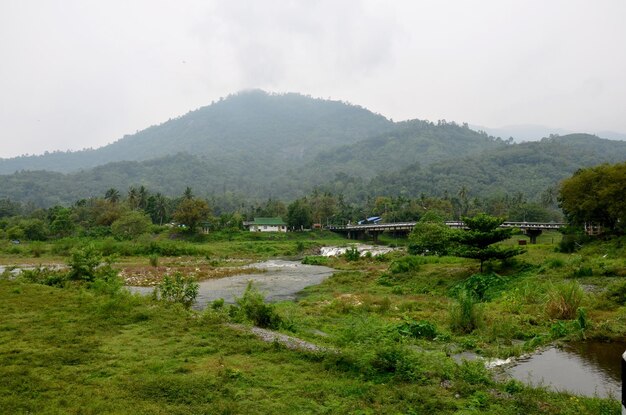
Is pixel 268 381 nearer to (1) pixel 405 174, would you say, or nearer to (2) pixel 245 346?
(2) pixel 245 346

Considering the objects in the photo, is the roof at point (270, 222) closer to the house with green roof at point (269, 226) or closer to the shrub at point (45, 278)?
the house with green roof at point (269, 226)

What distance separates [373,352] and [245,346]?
12.0 ft

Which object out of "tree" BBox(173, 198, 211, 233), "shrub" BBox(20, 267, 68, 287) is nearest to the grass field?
"shrub" BBox(20, 267, 68, 287)

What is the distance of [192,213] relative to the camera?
256 feet

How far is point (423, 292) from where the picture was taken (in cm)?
2744

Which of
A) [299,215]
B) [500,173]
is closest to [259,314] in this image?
[299,215]

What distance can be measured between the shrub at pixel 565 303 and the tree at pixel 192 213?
6760 cm

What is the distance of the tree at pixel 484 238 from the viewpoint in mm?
25781

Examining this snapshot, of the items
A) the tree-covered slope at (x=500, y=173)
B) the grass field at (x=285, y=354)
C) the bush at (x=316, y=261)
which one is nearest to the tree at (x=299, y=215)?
the bush at (x=316, y=261)

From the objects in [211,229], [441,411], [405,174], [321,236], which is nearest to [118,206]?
[211,229]

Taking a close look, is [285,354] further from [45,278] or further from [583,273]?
[45,278]

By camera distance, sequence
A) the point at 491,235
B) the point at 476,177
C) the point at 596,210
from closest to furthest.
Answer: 1. the point at 491,235
2. the point at 596,210
3. the point at 476,177

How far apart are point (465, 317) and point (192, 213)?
67.5 m

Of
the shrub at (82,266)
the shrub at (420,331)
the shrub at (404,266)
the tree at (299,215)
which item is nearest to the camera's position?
the shrub at (420,331)
